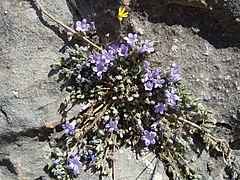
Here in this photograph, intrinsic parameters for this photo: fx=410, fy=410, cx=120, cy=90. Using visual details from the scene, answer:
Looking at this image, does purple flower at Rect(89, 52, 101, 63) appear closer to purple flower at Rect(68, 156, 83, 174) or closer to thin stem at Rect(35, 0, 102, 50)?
thin stem at Rect(35, 0, 102, 50)

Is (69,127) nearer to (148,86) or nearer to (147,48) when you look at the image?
(148,86)

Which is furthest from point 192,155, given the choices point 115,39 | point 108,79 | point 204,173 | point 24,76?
point 24,76

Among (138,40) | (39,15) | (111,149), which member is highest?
(39,15)

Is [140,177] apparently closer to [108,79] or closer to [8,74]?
[108,79]

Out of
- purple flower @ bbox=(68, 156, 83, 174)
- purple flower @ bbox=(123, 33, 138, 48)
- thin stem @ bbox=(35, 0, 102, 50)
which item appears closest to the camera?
purple flower @ bbox=(68, 156, 83, 174)

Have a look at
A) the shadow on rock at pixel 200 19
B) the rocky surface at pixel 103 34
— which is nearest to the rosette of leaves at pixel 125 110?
the rocky surface at pixel 103 34

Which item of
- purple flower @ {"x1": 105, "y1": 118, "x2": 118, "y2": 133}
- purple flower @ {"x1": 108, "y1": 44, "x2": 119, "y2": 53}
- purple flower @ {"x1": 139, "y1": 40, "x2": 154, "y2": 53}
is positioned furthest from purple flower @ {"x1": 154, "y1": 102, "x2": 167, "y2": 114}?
purple flower @ {"x1": 108, "y1": 44, "x2": 119, "y2": 53}
